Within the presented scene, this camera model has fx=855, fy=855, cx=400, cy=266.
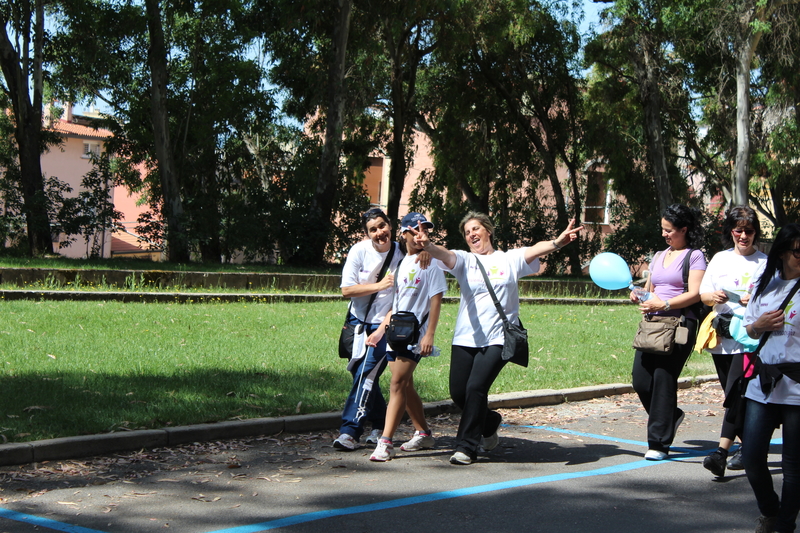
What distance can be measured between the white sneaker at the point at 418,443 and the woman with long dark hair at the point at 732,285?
2.11 m

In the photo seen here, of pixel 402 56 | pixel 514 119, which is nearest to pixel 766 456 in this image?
pixel 402 56

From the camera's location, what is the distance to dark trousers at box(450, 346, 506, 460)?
611 cm

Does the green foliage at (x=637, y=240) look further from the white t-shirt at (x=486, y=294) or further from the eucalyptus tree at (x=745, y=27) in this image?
the white t-shirt at (x=486, y=294)

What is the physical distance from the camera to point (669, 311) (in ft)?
21.2

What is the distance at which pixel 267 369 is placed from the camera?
9.32 metres

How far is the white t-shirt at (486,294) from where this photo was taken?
6164 millimetres

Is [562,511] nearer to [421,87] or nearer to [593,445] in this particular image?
[593,445]

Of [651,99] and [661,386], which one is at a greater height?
[651,99]

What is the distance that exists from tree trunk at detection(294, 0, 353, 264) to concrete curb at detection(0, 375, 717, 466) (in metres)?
16.5

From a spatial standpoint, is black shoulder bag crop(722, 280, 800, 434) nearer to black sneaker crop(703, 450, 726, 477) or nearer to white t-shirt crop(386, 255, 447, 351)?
black sneaker crop(703, 450, 726, 477)

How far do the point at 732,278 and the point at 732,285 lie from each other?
2.1 inches

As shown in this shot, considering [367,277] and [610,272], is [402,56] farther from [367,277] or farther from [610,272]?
[610,272]

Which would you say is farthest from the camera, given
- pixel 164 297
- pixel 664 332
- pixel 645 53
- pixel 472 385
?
pixel 645 53

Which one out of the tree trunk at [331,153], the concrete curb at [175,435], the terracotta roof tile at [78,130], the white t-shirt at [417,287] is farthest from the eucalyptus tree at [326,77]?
the terracotta roof tile at [78,130]
